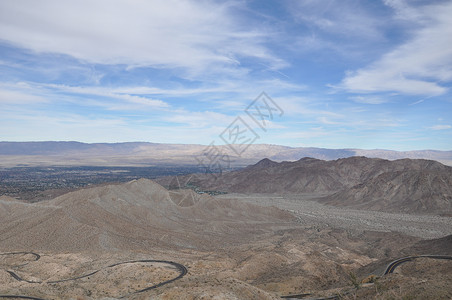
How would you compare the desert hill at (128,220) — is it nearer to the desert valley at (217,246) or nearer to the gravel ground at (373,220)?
the desert valley at (217,246)

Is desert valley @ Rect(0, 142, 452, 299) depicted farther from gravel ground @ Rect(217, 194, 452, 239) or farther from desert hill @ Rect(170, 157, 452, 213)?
desert hill @ Rect(170, 157, 452, 213)

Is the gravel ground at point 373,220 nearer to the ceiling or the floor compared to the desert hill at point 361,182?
nearer to the floor

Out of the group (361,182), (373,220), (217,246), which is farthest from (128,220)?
(361,182)

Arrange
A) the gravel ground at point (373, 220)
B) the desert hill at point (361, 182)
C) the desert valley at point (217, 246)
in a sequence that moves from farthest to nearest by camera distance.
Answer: the desert hill at point (361, 182), the gravel ground at point (373, 220), the desert valley at point (217, 246)

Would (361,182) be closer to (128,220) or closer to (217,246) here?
(217,246)

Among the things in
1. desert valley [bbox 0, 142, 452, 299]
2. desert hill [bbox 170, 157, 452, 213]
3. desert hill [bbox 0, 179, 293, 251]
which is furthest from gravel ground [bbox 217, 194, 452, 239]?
desert hill [bbox 0, 179, 293, 251]

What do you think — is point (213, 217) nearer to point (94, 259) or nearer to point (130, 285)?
point (94, 259)

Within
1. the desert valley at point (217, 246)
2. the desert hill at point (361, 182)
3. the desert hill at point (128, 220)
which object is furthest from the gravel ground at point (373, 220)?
the desert hill at point (128, 220)

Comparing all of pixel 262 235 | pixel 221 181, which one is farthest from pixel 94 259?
pixel 221 181
